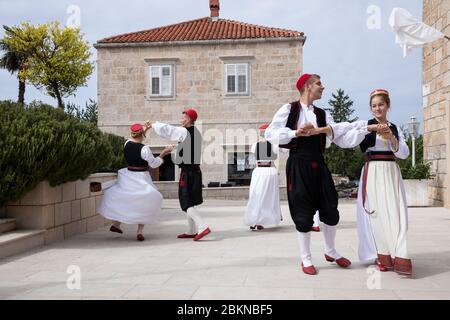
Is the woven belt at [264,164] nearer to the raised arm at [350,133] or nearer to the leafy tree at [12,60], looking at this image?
the raised arm at [350,133]

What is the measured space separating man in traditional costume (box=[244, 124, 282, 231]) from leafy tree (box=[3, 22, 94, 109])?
27.9m

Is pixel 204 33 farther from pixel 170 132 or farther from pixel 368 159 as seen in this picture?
pixel 368 159

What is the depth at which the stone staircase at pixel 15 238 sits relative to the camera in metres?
6.12

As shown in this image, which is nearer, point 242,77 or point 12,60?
point 242,77

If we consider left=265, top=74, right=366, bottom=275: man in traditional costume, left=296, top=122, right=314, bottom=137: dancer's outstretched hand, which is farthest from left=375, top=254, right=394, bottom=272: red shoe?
left=296, top=122, right=314, bottom=137: dancer's outstretched hand

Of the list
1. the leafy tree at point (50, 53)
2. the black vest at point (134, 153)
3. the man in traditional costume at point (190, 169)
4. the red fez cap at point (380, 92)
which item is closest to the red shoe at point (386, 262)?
the red fez cap at point (380, 92)

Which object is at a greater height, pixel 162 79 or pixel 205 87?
pixel 162 79

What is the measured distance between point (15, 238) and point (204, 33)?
18.5m

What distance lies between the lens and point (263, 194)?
8.90 meters

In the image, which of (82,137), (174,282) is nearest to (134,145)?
(82,137)

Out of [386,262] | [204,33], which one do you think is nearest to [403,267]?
[386,262]

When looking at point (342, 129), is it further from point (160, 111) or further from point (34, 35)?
point (34, 35)

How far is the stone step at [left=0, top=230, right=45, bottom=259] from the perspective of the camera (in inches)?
240

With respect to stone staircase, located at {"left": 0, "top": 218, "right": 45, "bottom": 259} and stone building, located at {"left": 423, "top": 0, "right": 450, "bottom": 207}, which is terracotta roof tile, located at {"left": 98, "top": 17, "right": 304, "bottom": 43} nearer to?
stone building, located at {"left": 423, "top": 0, "right": 450, "bottom": 207}
